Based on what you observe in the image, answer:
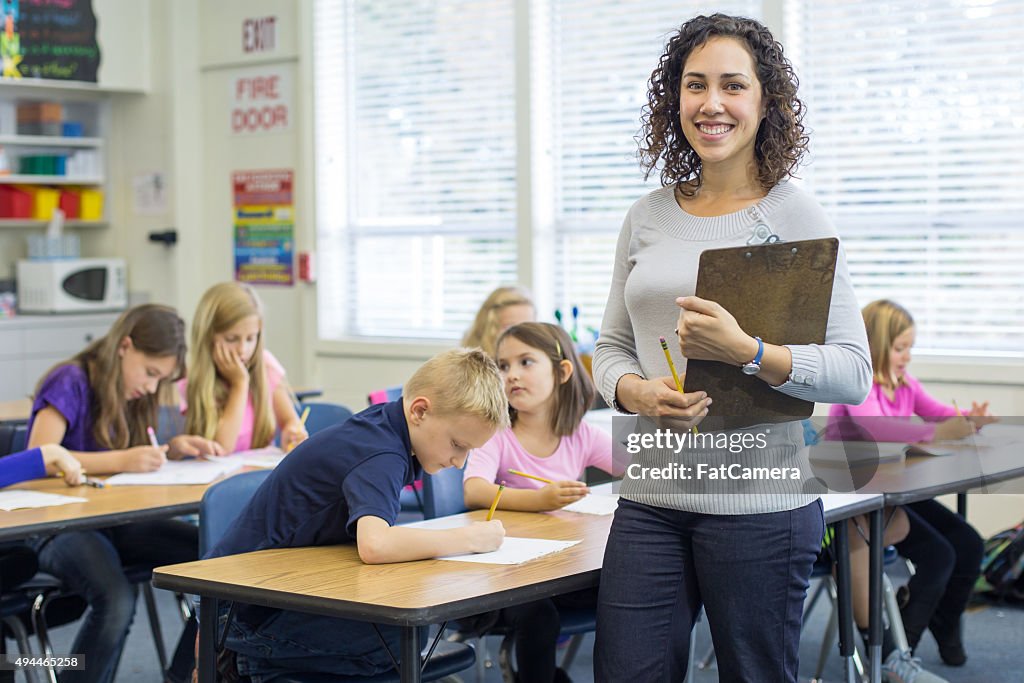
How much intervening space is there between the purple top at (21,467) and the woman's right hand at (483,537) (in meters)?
1.25

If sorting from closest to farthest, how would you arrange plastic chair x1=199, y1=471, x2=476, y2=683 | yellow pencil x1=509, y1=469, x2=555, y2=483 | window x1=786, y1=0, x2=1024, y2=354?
plastic chair x1=199, y1=471, x2=476, y2=683, yellow pencil x1=509, y1=469, x2=555, y2=483, window x1=786, y1=0, x2=1024, y2=354

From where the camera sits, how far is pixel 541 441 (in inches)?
117

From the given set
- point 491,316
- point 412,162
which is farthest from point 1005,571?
Result: point 412,162

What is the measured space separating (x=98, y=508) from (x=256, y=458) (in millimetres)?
766

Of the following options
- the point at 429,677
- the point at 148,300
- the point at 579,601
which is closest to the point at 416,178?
the point at 148,300

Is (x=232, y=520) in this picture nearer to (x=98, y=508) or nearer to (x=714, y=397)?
(x=98, y=508)

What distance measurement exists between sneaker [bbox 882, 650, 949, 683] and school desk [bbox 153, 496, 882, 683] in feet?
4.25

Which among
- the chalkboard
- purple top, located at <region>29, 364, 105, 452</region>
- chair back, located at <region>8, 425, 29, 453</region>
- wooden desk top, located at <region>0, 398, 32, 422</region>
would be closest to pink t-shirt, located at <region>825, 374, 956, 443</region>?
purple top, located at <region>29, 364, 105, 452</region>

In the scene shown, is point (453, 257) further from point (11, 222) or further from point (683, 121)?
point (683, 121)

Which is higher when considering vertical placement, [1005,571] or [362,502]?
[362,502]

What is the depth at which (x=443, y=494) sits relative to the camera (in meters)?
2.97

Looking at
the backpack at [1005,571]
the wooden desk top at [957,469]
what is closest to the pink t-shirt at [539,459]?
the wooden desk top at [957,469]

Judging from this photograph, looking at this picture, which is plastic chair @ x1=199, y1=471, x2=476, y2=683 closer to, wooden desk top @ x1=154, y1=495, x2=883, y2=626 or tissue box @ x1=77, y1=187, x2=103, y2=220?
Answer: wooden desk top @ x1=154, y1=495, x2=883, y2=626

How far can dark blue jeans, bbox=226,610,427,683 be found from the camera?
210 cm
